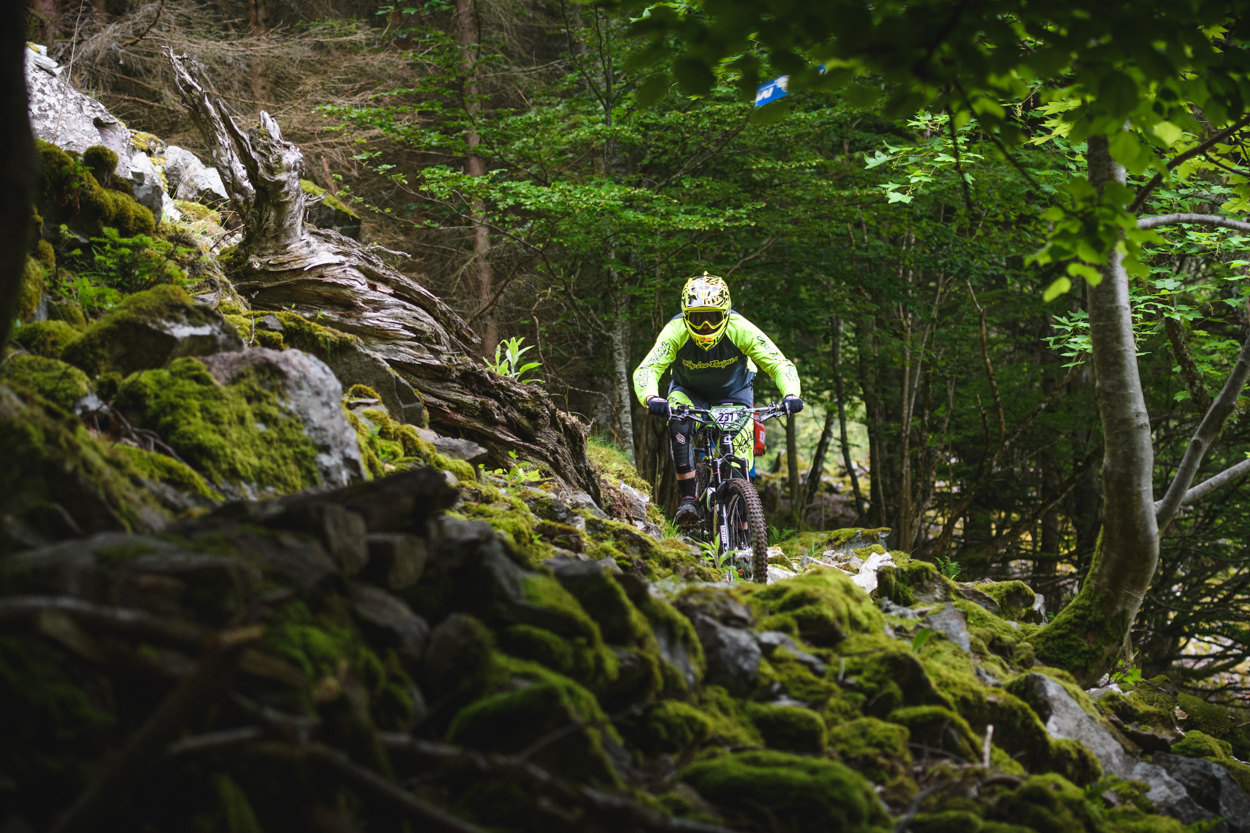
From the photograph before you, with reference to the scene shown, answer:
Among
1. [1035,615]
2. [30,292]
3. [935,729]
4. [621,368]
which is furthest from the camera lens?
[621,368]

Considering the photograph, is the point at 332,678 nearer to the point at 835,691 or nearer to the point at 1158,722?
the point at 835,691

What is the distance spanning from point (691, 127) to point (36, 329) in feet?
30.5

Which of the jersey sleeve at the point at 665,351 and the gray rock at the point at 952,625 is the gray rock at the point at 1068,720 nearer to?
the gray rock at the point at 952,625

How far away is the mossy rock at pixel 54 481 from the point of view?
225cm

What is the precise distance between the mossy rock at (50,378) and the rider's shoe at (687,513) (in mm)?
5093

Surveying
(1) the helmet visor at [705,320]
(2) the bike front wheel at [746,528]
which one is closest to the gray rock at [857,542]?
(2) the bike front wheel at [746,528]

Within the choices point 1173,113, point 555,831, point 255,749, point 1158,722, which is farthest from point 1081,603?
point 255,749

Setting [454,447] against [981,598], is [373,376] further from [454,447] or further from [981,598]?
[981,598]

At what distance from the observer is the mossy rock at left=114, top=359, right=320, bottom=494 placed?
337 centimetres

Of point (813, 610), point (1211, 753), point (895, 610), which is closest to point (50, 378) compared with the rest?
point (813, 610)

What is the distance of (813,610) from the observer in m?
3.73

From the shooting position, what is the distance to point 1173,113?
324 centimetres

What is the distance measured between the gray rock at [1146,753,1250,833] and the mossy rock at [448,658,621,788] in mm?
3348

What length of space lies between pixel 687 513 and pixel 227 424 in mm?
4671
